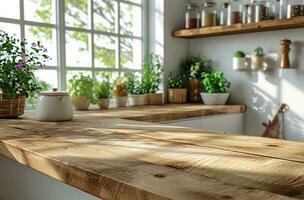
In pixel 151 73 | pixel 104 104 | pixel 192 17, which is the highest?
pixel 192 17

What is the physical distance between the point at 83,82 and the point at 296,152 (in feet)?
4.79

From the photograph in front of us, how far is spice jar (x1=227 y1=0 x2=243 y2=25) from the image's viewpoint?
2.34 metres

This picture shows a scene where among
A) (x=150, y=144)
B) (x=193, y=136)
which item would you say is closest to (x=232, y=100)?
(x=193, y=136)

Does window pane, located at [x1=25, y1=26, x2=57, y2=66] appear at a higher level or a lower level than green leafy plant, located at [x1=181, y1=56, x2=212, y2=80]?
higher

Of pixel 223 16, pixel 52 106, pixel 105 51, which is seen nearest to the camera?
pixel 52 106

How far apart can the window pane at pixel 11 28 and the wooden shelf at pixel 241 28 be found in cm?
122

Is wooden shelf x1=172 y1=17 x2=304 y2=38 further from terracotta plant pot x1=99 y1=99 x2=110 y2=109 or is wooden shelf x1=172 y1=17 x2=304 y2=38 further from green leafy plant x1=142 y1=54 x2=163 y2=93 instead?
terracotta plant pot x1=99 y1=99 x2=110 y2=109

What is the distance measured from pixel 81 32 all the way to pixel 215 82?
1.07 metres

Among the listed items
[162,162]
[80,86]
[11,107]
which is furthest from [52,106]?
[162,162]

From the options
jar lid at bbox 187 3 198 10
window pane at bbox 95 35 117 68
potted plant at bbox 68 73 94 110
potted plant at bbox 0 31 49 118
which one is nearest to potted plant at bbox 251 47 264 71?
jar lid at bbox 187 3 198 10

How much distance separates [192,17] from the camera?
8.63 feet

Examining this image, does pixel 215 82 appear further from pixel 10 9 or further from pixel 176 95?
pixel 10 9

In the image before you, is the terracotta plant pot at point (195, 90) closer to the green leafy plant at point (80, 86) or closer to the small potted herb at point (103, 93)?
the small potted herb at point (103, 93)

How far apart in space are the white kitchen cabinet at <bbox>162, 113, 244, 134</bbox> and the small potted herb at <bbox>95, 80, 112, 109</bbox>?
1.76 ft
